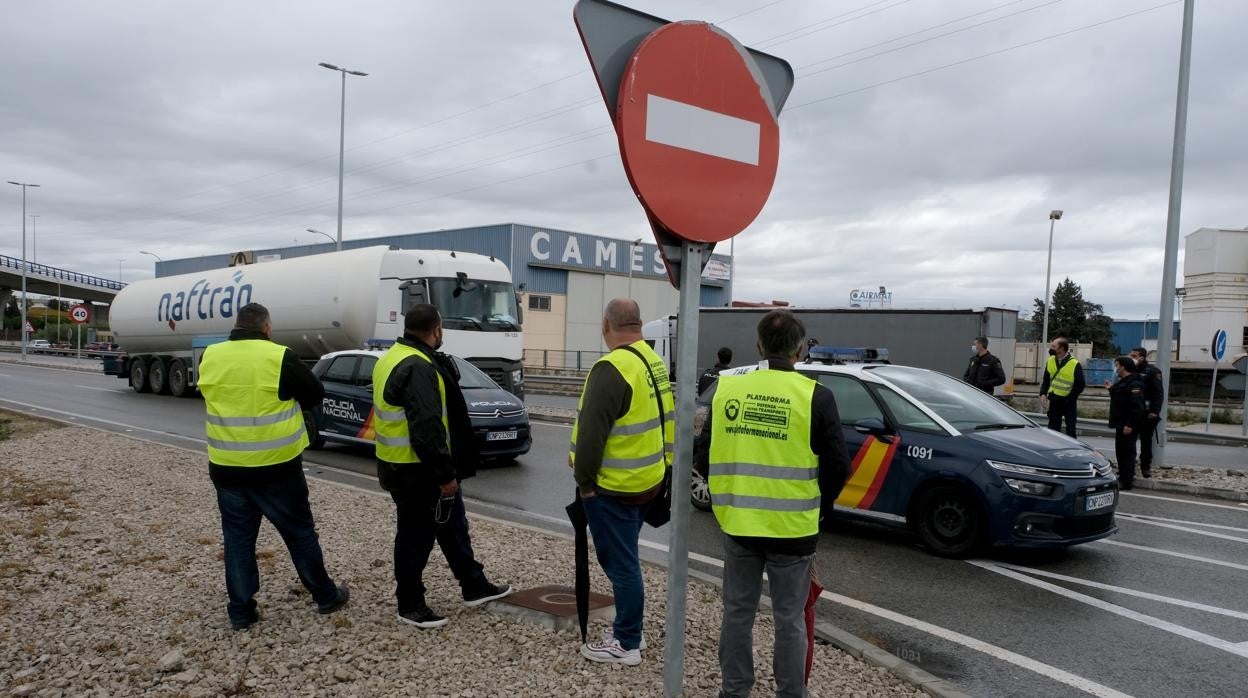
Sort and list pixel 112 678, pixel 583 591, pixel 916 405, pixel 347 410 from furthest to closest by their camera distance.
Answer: pixel 347 410 → pixel 916 405 → pixel 583 591 → pixel 112 678

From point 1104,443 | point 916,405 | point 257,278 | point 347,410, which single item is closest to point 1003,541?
point 916,405

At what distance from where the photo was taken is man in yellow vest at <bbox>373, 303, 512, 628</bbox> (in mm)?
4629

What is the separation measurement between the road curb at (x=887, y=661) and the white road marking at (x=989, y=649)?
620 millimetres

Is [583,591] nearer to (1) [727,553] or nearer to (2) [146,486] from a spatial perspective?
(1) [727,553]

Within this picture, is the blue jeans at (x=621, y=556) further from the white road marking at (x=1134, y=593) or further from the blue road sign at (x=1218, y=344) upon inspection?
the blue road sign at (x=1218, y=344)

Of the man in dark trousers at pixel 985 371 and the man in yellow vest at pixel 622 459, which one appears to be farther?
the man in dark trousers at pixel 985 371

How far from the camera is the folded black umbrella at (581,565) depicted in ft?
14.5

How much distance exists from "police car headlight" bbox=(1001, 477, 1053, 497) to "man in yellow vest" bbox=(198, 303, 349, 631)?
5.08 meters

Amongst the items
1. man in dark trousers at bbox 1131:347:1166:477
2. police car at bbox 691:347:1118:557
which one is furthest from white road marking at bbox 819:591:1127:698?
man in dark trousers at bbox 1131:347:1166:477

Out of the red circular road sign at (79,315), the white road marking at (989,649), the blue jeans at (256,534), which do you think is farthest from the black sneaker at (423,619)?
the red circular road sign at (79,315)

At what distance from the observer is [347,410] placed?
12.8m

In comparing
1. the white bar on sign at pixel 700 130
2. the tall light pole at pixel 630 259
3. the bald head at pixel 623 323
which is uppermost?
the tall light pole at pixel 630 259

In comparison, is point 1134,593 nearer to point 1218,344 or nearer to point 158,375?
point 1218,344

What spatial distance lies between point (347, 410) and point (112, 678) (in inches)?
354
